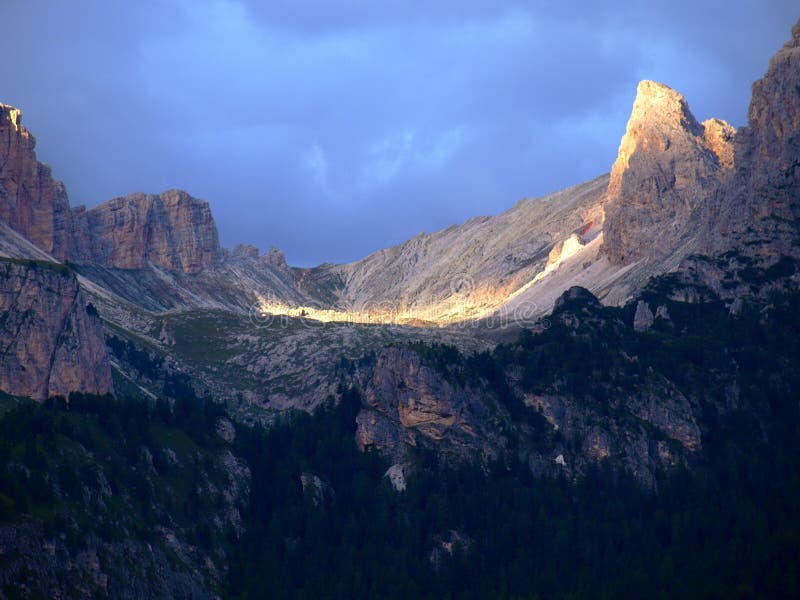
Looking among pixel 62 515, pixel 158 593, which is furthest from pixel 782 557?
pixel 62 515

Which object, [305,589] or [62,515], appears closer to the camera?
[62,515]

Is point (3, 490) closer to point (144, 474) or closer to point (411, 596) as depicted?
point (144, 474)

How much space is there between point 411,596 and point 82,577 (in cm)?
4915

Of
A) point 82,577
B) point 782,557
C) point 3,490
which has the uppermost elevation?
point 3,490

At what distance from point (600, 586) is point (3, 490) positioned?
8251 cm

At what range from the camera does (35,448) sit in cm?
18138

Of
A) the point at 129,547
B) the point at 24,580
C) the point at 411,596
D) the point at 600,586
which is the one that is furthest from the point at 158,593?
the point at 600,586

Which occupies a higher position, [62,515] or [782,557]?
[62,515]

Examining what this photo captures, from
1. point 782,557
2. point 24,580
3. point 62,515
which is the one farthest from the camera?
point 782,557

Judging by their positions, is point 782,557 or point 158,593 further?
point 782,557

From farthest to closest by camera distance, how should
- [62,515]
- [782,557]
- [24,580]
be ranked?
1. [782,557]
2. [62,515]
3. [24,580]

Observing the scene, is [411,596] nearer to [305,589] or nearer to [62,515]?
[305,589]

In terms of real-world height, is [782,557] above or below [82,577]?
below

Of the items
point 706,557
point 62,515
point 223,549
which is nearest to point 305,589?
point 223,549
